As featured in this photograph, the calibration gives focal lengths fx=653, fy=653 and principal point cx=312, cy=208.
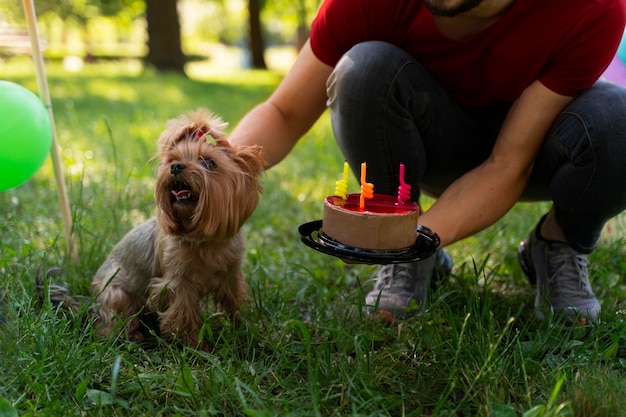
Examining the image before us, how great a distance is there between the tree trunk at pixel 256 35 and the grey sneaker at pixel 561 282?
1617cm

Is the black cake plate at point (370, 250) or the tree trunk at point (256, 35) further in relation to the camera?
the tree trunk at point (256, 35)

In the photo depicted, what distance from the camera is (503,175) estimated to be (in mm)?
2176

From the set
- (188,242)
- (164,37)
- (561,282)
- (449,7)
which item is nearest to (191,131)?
(188,242)

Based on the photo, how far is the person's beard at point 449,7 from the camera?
207 centimetres

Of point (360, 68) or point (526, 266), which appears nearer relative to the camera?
point (360, 68)

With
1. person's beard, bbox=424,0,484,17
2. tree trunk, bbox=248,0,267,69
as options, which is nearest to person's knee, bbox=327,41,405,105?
person's beard, bbox=424,0,484,17

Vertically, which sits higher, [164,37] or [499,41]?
[499,41]

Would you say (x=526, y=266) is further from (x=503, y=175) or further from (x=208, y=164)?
(x=208, y=164)

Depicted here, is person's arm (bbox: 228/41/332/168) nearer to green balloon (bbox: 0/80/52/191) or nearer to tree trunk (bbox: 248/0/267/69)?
green balloon (bbox: 0/80/52/191)

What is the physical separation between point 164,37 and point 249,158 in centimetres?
1258

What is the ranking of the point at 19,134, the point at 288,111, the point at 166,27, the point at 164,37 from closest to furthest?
the point at 19,134 → the point at 288,111 → the point at 166,27 → the point at 164,37

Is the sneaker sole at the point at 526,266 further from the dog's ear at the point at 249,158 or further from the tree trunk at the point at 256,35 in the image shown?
the tree trunk at the point at 256,35

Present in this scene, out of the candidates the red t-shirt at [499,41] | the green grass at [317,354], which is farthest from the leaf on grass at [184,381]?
the red t-shirt at [499,41]

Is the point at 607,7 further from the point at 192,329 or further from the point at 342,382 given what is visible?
the point at 192,329
